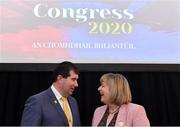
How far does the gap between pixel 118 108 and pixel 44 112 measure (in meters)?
0.49

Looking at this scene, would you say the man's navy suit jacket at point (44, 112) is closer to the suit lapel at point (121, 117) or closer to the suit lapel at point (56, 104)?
the suit lapel at point (56, 104)

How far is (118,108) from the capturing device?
2.21m

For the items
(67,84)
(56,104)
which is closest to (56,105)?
(56,104)

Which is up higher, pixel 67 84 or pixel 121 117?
pixel 67 84

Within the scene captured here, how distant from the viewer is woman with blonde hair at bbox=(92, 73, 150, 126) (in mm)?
2092

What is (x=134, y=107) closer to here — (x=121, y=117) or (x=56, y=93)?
(x=121, y=117)

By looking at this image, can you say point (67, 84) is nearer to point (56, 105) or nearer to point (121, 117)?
point (56, 105)

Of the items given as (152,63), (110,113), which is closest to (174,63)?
(152,63)

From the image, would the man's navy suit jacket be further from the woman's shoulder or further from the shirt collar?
the woman's shoulder

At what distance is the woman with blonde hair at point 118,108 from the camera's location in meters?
2.09

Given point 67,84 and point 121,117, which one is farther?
point 67,84

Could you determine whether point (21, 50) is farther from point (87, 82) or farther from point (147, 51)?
point (147, 51)

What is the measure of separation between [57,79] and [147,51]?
1179 mm

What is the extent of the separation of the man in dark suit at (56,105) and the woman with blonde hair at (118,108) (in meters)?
0.20
